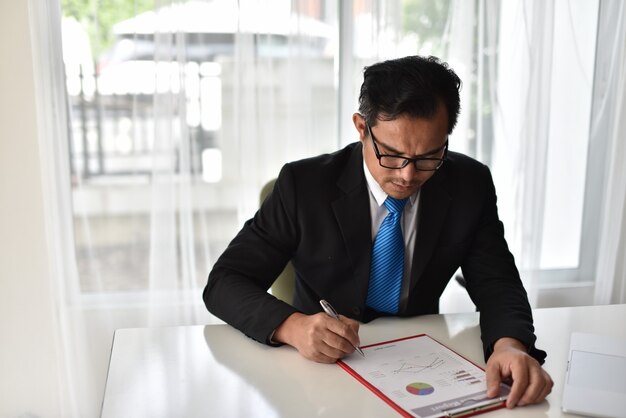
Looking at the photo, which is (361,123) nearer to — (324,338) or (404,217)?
(404,217)

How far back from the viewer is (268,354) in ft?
4.65

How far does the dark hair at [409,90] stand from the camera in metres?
1.48

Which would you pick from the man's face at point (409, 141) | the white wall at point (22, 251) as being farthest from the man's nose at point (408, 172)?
the white wall at point (22, 251)

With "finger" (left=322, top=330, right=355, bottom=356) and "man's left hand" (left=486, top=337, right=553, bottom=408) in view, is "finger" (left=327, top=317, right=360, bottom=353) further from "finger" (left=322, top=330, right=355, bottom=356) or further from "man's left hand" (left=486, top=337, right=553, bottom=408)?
"man's left hand" (left=486, top=337, right=553, bottom=408)

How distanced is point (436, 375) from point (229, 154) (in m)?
1.58

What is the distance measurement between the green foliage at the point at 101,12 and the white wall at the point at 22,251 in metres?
0.18

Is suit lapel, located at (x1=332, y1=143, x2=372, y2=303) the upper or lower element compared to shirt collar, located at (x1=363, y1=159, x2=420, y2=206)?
lower

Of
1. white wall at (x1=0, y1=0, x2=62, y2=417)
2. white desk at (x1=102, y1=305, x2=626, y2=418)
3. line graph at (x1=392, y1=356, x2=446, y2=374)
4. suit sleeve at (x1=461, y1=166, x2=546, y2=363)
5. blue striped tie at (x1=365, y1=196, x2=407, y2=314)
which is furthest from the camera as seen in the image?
white wall at (x1=0, y1=0, x2=62, y2=417)

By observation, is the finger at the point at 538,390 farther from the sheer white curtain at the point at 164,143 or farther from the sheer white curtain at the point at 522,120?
the sheer white curtain at the point at 522,120

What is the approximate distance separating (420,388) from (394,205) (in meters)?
0.55

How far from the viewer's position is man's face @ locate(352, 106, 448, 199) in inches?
58.4

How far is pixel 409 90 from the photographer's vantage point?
1.49 m

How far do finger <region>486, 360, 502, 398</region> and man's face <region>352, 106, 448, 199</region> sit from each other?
1.52ft

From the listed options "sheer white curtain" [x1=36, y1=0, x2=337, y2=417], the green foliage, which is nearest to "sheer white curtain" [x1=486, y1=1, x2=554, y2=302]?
"sheer white curtain" [x1=36, y1=0, x2=337, y2=417]
